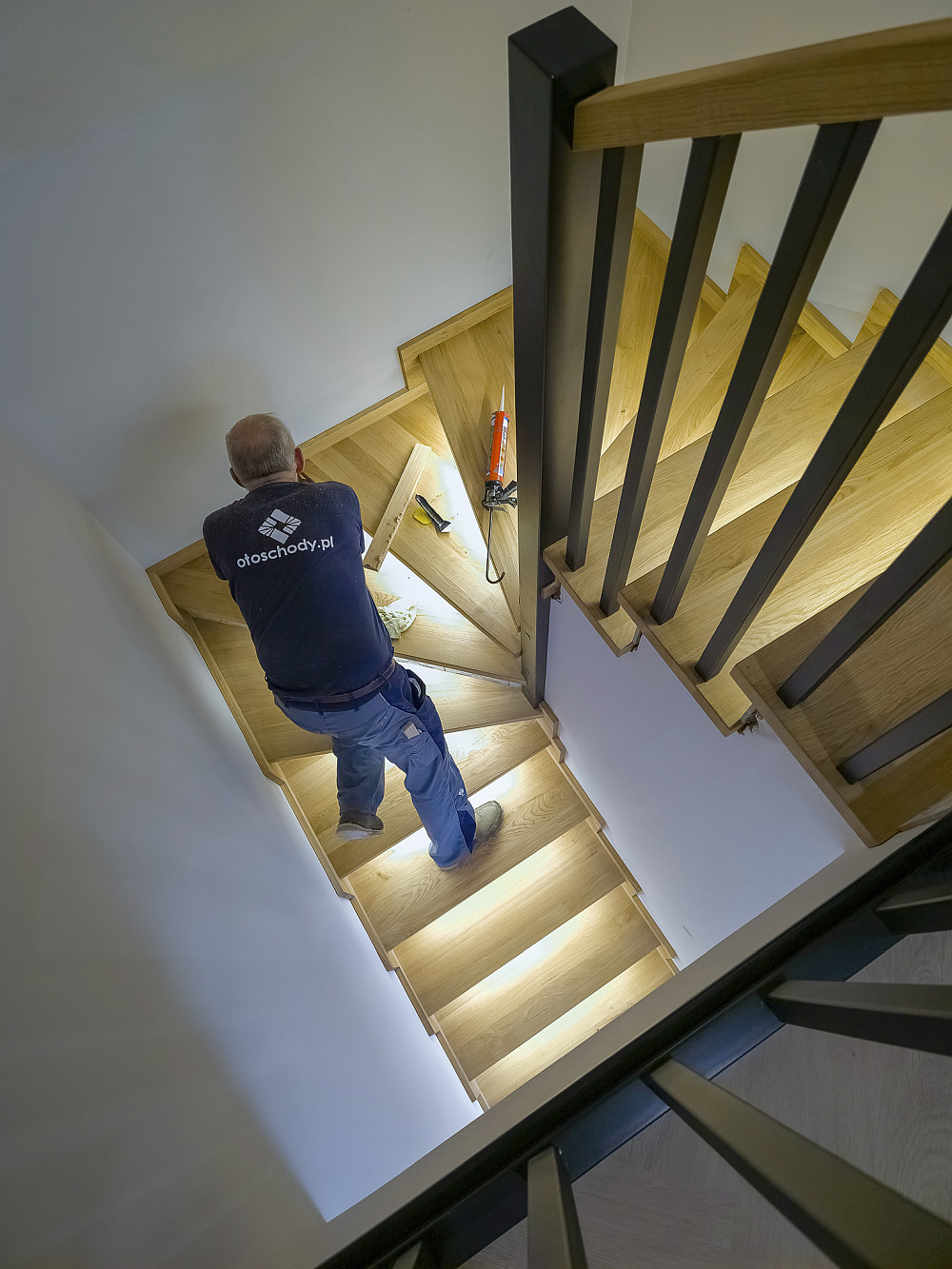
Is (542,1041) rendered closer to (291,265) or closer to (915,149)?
(291,265)

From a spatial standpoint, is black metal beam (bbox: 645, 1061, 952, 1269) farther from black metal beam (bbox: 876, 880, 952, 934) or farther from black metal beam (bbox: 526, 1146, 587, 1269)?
black metal beam (bbox: 876, 880, 952, 934)

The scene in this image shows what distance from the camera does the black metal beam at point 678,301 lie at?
27.2 inches

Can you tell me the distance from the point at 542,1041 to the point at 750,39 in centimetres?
337

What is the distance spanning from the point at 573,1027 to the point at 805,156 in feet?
10.00

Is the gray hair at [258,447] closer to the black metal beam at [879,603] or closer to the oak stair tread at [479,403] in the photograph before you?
the oak stair tread at [479,403]

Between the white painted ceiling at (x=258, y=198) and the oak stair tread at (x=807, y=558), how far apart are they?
67 cm

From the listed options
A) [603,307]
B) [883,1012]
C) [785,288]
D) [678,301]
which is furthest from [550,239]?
[883,1012]

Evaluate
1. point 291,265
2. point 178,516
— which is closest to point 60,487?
point 178,516

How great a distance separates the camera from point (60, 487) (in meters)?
1.92

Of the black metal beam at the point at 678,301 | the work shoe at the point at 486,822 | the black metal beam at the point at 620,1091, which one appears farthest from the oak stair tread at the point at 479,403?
the black metal beam at the point at 620,1091

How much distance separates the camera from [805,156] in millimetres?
1866

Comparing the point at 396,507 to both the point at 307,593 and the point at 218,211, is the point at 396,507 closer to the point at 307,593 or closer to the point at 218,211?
the point at 307,593

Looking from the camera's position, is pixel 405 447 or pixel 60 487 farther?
pixel 405 447

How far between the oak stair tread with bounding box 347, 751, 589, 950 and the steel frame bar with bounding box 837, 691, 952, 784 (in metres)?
1.94
